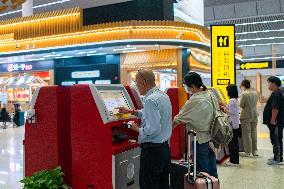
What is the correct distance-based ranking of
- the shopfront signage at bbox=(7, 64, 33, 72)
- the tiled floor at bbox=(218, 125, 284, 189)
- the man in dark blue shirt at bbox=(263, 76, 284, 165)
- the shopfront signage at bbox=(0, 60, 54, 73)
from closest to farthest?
the tiled floor at bbox=(218, 125, 284, 189), the man in dark blue shirt at bbox=(263, 76, 284, 165), the shopfront signage at bbox=(0, 60, 54, 73), the shopfront signage at bbox=(7, 64, 33, 72)

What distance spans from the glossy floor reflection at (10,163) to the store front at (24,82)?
19.2ft

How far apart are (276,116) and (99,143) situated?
11.3 feet

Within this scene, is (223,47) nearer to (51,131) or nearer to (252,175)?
(252,175)

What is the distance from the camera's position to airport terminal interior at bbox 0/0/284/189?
3.04 m

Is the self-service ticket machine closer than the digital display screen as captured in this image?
Yes

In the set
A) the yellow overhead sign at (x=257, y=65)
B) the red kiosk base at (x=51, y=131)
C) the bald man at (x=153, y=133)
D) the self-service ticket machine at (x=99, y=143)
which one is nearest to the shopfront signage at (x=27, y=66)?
the red kiosk base at (x=51, y=131)

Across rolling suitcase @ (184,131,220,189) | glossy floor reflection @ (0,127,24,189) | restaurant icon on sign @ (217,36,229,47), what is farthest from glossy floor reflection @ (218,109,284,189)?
glossy floor reflection @ (0,127,24,189)

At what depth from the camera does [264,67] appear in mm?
27109

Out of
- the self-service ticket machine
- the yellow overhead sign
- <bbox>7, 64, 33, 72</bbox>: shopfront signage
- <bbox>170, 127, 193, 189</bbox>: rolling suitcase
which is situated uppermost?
the yellow overhead sign

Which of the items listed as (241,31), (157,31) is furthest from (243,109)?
(241,31)

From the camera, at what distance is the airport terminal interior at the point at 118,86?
304cm

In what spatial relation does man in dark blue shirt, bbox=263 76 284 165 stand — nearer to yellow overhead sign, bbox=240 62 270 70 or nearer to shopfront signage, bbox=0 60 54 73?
shopfront signage, bbox=0 60 54 73

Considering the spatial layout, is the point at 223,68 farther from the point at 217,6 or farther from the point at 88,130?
the point at 217,6

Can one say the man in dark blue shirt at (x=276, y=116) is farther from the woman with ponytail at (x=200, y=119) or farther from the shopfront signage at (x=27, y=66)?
the shopfront signage at (x=27, y=66)
